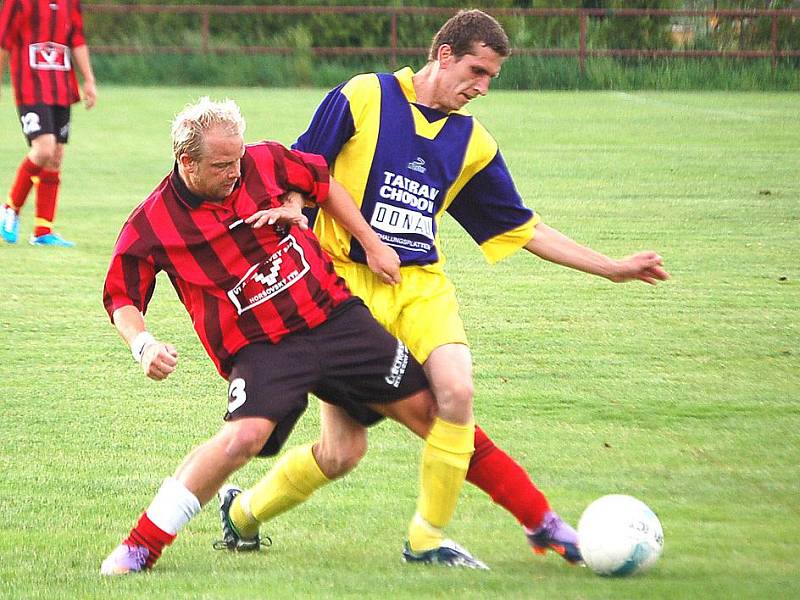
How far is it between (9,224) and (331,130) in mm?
7375

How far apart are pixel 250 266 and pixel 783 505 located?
2197 millimetres

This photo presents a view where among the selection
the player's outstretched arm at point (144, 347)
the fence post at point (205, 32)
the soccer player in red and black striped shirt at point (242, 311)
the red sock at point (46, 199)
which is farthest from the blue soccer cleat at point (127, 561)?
the fence post at point (205, 32)

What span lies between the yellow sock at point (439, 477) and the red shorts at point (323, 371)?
0.17 m

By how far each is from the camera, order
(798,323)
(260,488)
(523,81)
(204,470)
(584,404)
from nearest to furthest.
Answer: (204,470) → (260,488) → (584,404) → (798,323) → (523,81)

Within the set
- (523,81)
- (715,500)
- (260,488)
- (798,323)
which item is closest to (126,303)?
(260,488)

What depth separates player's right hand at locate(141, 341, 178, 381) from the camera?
161 inches

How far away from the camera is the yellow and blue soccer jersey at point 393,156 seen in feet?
15.6

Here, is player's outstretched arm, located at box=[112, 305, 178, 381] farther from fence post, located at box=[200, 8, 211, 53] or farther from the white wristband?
fence post, located at box=[200, 8, 211, 53]

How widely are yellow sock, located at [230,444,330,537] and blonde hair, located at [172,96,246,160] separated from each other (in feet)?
3.70

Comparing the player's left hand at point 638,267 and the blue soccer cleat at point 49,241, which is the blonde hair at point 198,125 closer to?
the player's left hand at point 638,267

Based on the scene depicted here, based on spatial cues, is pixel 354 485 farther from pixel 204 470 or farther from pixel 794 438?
pixel 794 438

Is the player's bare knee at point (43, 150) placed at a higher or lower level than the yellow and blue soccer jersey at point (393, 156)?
lower

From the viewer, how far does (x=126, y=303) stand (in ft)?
14.2

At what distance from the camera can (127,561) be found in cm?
426
